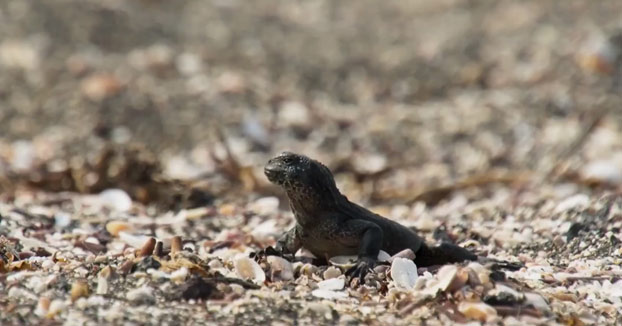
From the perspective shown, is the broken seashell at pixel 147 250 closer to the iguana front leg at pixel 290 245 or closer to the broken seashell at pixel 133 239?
the broken seashell at pixel 133 239

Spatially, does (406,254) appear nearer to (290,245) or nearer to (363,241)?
(363,241)

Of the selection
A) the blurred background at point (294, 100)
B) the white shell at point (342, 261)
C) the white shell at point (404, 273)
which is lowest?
the white shell at point (404, 273)

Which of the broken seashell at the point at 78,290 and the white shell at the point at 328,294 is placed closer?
the broken seashell at the point at 78,290

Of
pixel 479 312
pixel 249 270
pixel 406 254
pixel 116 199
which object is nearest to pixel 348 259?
pixel 406 254

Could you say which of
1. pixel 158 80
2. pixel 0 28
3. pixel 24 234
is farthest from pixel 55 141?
pixel 24 234

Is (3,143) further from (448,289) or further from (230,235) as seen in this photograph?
(448,289)

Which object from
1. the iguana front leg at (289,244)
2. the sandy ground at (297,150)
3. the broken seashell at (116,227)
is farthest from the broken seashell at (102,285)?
the broken seashell at (116,227)
